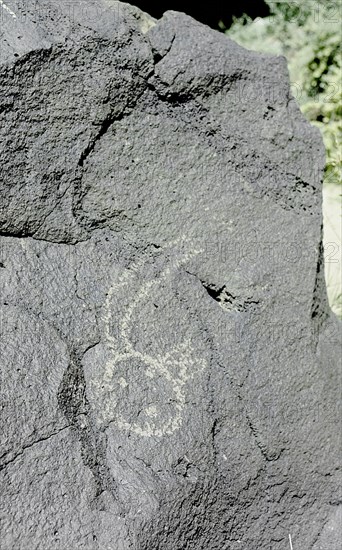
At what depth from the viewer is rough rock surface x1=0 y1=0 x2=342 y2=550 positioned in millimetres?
1566

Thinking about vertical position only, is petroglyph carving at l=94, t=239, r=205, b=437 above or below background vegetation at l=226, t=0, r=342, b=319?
above

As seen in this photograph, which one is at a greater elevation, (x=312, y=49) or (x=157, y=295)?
(x=157, y=295)

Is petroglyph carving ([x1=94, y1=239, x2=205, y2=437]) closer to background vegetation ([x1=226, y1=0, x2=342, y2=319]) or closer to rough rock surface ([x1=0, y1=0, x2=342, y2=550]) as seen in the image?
rough rock surface ([x1=0, y1=0, x2=342, y2=550])

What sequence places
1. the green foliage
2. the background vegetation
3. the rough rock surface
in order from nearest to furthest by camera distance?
1. the rough rock surface
2. the background vegetation
3. the green foliage

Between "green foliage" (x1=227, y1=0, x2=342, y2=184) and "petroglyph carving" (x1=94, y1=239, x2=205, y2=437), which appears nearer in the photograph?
"petroglyph carving" (x1=94, y1=239, x2=205, y2=437)

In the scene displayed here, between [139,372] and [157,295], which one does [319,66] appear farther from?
[139,372]

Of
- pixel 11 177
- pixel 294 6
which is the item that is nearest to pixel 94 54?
pixel 11 177

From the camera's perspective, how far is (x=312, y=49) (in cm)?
445

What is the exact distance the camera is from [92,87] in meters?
1.81

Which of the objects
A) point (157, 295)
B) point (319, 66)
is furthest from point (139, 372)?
point (319, 66)

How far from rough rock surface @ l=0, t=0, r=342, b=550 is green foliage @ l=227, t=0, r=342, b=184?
5.30ft

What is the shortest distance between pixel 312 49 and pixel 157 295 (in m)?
3.18

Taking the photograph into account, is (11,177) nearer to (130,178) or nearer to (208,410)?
(130,178)

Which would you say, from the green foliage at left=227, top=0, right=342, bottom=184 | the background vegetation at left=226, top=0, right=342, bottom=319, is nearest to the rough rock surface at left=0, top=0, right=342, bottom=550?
the background vegetation at left=226, top=0, right=342, bottom=319
